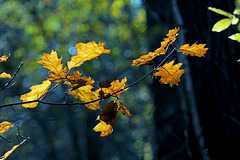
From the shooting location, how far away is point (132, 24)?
27.4 feet

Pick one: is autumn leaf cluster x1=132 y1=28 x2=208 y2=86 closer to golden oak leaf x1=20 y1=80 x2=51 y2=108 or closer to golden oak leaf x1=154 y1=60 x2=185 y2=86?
golden oak leaf x1=154 y1=60 x2=185 y2=86

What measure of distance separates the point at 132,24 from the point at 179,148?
7.02 m

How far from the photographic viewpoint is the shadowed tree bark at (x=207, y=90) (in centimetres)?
155

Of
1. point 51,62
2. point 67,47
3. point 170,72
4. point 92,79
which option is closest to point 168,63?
point 170,72

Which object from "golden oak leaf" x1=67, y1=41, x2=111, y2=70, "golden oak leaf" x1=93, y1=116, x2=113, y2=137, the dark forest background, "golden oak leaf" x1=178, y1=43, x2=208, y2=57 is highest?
the dark forest background

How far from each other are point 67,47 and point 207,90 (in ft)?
21.8

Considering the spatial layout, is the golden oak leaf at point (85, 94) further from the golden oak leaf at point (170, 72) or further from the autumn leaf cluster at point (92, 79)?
the golden oak leaf at point (170, 72)

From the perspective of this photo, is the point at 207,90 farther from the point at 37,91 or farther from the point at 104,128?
the point at 37,91

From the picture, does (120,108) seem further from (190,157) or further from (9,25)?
(9,25)

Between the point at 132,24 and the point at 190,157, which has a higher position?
the point at 132,24

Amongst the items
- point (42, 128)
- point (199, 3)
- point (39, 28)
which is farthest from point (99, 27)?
point (199, 3)

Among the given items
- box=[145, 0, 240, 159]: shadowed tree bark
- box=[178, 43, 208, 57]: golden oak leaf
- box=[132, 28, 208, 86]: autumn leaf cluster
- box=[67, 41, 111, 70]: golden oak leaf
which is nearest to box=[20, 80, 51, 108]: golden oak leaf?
box=[67, 41, 111, 70]: golden oak leaf

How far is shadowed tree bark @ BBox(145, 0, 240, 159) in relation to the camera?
155 cm

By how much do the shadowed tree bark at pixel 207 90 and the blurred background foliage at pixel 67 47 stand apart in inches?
177
